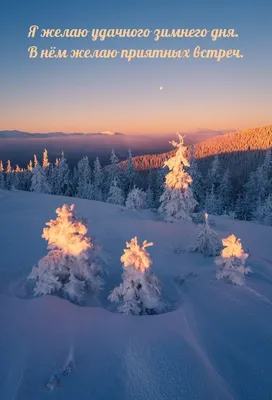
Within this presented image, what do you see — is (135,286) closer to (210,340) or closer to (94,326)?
(94,326)

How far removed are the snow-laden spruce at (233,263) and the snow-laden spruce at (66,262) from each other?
529 centimetres

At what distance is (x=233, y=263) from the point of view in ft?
37.3

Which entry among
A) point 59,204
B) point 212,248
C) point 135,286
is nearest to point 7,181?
point 59,204

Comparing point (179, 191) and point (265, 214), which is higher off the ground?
point (179, 191)

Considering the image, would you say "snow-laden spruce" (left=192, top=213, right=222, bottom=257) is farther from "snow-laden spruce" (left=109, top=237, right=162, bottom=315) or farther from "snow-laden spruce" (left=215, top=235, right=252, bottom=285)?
"snow-laden spruce" (left=109, top=237, right=162, bottom=315)

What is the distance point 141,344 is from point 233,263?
19.3ft

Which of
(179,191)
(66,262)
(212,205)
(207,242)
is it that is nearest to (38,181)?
(212,205)

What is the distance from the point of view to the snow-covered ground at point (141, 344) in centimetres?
573

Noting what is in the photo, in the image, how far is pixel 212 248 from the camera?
53.1 feet

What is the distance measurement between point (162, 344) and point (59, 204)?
19096mm

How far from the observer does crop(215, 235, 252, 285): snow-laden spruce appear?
36.6 feet

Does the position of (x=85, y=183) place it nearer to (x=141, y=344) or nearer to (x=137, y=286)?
(x=137, y=286)

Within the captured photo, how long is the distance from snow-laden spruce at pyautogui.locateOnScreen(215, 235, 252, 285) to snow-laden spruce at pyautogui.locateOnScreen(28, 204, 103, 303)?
5.29 meters

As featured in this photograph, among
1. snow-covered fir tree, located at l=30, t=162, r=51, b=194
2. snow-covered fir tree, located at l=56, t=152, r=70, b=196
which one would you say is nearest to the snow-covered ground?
snow-covered fir tree, located at l=30, t=162, r=51, b=194
